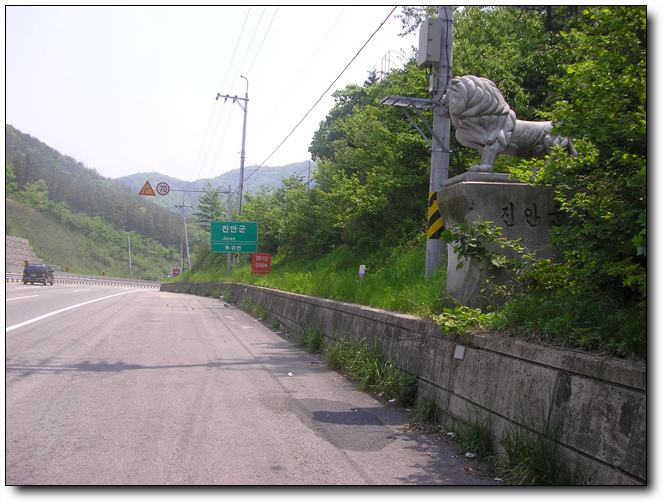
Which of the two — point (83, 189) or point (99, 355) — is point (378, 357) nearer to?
point (99, 355)

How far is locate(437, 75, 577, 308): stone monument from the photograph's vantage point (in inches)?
246

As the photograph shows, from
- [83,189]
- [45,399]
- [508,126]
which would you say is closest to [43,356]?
[45,399]

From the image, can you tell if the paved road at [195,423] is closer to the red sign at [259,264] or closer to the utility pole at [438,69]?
the utility pole at [438,69]

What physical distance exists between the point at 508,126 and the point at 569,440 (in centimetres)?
456

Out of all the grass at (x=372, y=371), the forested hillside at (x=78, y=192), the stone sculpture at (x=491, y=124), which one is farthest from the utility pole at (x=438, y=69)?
the forested hillside at (x=78, y=192)

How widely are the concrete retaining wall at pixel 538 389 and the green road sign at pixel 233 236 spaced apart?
27011mm

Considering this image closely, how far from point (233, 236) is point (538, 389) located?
30.5 metres

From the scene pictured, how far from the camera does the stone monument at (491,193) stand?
6.24 metres

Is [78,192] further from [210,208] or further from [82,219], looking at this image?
[210,208]

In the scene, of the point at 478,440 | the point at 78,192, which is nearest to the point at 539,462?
the point at 478,440

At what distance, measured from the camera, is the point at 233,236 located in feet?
110

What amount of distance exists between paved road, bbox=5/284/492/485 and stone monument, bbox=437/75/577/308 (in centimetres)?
178

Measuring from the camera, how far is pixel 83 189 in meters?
110

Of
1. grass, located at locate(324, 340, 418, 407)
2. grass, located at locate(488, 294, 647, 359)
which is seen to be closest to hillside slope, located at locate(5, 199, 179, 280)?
grass, located at locate(324, 340, 418, 407)
